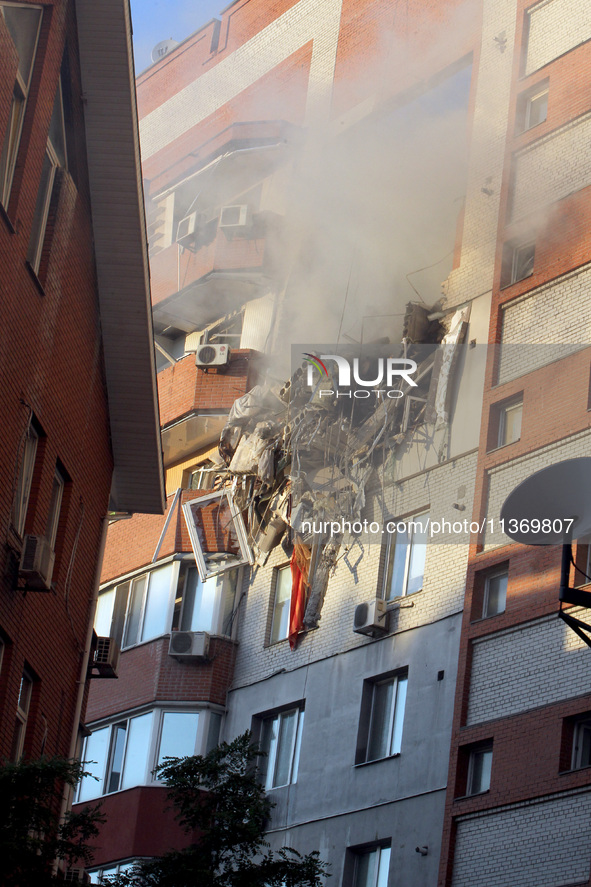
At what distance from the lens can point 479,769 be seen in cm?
1947

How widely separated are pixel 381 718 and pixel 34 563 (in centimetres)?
985

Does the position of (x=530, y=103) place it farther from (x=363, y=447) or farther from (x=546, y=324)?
(x=363, y=447)

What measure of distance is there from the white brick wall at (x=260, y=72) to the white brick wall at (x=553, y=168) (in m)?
9.52

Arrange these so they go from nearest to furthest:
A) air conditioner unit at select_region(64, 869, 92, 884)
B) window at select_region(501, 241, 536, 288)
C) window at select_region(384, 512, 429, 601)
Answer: air conditioner unit at select_region(64, 869, 92, 884), window at select_region(384, 512, 429, 601), window at select_region(501, 241, 536, 288)

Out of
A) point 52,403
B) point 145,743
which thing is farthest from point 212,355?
point 52,403

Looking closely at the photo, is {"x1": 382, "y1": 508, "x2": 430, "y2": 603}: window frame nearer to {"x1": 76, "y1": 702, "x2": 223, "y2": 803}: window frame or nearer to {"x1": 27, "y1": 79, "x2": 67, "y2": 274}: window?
{"x1": 76, "y1": 702, "x2": 223, "y2": 803}: window frame

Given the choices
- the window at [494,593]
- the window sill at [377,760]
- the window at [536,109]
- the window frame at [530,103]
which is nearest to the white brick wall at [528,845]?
the window sill at [377,760]

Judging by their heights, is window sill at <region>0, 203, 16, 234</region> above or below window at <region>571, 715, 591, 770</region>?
above

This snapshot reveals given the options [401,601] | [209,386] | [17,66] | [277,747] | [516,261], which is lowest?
[277,747]

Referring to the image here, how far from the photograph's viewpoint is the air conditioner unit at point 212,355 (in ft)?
89.9

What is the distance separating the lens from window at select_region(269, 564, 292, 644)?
2484 centimetres

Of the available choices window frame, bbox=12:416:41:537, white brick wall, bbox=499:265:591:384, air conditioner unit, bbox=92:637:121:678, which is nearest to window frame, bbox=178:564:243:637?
white brick wall, bbox=499:265:591:384

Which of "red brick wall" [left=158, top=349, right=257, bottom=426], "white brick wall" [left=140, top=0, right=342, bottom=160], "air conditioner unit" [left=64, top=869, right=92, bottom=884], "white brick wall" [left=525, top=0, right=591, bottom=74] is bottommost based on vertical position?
"air conditioner unit" [left=64, top=869, right=92, bottom=884]

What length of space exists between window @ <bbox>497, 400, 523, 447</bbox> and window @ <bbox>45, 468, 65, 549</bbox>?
814cm
